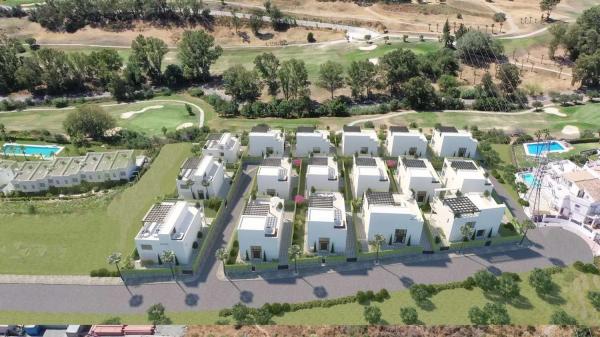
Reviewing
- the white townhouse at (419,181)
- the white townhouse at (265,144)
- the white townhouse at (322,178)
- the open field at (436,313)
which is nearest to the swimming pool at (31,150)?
the white townhouse at (265,144)

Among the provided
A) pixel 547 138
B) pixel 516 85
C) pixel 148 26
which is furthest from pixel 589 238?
pixel 148 26

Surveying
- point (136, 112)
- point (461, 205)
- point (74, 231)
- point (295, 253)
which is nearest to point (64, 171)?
point (74, 231)

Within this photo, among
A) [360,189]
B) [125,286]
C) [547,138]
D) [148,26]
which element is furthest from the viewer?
[148,26]

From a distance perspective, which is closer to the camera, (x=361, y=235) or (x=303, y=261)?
(x=303, y=261)

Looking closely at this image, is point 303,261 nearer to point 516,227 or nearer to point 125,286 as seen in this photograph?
point 125,286

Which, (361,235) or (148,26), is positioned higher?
(148,26)

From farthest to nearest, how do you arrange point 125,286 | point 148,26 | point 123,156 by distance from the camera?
point 148,26
point 123,156
point 125,286

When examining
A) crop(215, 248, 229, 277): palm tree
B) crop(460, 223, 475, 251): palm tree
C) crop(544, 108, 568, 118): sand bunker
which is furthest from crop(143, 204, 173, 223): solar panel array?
crop(544, 108, 568, 118): sand bunker

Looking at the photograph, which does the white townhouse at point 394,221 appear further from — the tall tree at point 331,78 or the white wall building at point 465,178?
the tall tree at point 331,78

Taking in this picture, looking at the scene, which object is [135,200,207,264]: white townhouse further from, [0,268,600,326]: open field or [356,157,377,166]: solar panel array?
[356,157,377,166]: solar panel array
